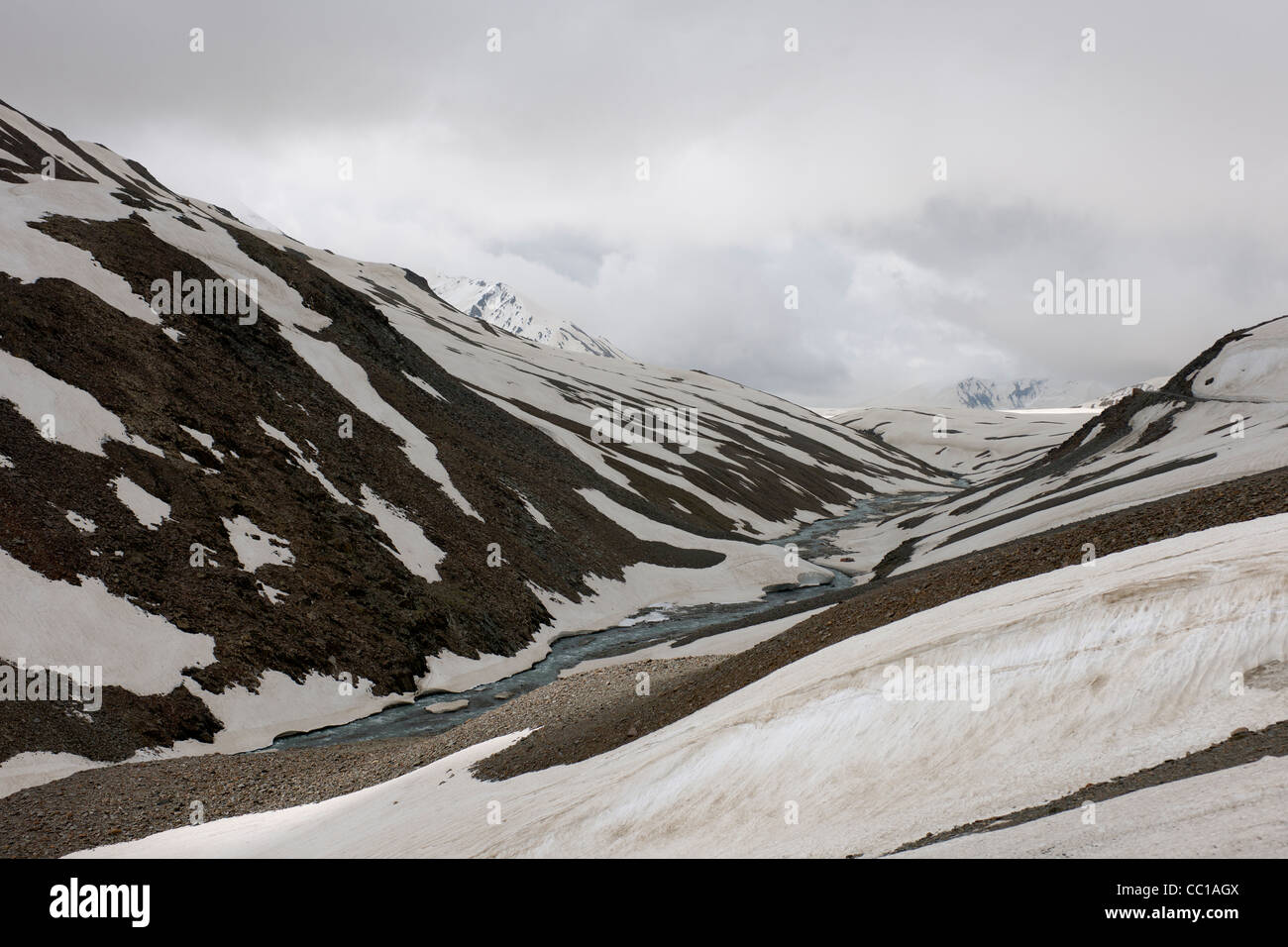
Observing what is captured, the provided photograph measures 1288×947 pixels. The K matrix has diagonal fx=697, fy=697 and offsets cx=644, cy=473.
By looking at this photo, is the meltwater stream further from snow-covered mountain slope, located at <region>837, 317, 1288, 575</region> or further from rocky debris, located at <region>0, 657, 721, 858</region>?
snow-covered mountain slope, located at <region>837, 317, 1288, 575</region>

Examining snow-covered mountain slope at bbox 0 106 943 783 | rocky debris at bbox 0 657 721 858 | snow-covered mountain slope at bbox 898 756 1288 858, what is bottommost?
rocky debris at bbox 0 657 721 858

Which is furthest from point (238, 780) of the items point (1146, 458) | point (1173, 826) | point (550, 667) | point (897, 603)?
point (1146, 458)

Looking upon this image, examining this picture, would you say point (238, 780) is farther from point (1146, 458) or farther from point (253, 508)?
point (1146, 458)

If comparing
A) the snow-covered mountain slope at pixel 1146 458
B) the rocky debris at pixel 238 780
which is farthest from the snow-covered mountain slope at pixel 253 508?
the snow-covered mountain slope at pixel 1146 458

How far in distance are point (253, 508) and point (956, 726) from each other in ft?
112

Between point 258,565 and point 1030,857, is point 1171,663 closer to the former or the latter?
point 1030,857

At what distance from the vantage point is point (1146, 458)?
1868 inches

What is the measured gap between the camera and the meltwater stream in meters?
27.4

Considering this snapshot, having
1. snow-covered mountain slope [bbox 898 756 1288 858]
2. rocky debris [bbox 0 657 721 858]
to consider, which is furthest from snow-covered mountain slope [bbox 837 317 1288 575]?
snow-covered mountain slope [bbox 898 756 1288 858]

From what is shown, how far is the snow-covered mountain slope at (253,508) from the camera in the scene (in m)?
25.7

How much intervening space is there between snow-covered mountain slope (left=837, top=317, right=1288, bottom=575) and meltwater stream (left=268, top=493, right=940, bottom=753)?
11.3m

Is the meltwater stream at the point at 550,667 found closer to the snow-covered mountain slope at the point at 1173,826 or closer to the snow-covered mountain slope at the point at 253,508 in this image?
the snow-covered mountain slope at the point at 253,508
